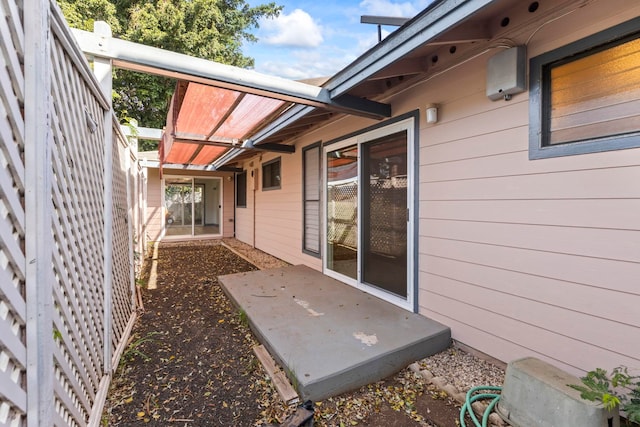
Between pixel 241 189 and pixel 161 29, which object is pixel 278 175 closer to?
pixel 241 189

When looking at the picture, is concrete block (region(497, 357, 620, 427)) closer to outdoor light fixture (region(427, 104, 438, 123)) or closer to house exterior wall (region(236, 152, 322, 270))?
outdoor light fixture (region(427, 104, 438, 123))

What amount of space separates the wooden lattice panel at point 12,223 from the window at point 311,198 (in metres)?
4.06

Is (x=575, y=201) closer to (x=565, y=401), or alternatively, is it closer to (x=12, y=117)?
(x=565, y=401)

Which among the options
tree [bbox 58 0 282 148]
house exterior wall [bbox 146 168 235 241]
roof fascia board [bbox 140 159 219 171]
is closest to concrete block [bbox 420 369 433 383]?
roof fascia board [bbox 140 159 219 171]

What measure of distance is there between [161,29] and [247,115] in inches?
425

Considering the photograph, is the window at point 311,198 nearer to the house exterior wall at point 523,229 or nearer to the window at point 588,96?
the house exterior wall at point 523,229

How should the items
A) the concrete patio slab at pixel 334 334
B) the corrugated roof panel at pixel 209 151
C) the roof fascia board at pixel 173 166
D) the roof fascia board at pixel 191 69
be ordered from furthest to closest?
the roof fascia board at pixel 173 166 → the corrugated roof panel at pixel 209 151 → the concrete patio slab at pixel 334 334 → the roof fascia board at pixel 191 69

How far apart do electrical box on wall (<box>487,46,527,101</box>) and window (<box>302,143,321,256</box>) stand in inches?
117

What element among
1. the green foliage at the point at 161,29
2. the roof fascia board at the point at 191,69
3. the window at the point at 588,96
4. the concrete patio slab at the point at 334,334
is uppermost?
the green foliage at the point at 161,29

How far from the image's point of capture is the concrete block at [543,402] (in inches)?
56.8

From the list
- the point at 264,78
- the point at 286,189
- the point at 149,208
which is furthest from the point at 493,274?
the point at 149,208

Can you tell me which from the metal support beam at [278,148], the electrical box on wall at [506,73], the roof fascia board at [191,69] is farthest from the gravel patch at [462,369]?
the metal support beam at [278,148]

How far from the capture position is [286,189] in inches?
240

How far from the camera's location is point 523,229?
2156 mm
